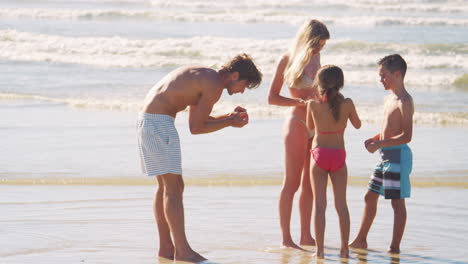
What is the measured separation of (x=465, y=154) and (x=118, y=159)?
13.4ft

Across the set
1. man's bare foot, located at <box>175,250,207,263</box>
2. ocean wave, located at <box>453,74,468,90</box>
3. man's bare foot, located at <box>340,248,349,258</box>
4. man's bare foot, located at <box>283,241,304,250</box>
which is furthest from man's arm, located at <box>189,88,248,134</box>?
ocean wave, located at <box>453,74,468,90</box>

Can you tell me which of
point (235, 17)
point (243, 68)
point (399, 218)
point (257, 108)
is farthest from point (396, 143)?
point (235, 17)

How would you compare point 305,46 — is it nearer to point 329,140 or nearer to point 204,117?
point 329,140

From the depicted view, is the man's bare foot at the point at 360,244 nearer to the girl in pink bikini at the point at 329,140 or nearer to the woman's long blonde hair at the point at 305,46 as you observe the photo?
the girl in pink bikini at the point at 329,140

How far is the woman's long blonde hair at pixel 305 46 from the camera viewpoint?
5.72 meters

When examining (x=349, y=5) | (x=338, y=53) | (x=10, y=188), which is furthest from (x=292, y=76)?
(x=349, y=5)

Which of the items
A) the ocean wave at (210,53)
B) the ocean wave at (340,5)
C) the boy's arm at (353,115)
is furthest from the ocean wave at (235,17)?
the boy's arm at (353,115)

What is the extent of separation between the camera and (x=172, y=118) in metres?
5.46

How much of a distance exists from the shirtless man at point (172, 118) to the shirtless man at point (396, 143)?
1028 millimetres

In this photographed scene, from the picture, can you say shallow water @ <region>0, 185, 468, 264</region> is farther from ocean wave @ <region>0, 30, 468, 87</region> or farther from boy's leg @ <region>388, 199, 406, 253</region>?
ocean wave @ <region>0, 30, 468, 87</region>

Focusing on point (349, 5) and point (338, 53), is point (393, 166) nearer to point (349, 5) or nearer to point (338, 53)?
point (338, 53)

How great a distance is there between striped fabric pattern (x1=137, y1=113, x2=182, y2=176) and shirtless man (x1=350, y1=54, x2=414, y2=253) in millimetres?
1386

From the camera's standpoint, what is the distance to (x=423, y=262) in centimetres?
564

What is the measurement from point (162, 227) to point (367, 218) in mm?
1518
